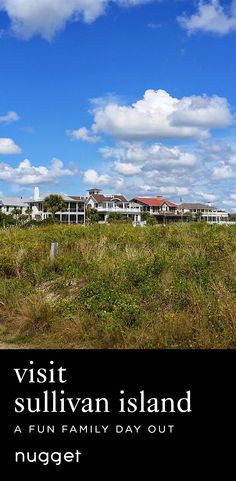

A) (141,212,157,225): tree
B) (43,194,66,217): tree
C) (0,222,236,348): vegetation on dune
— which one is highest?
(43,194,66,217): tree

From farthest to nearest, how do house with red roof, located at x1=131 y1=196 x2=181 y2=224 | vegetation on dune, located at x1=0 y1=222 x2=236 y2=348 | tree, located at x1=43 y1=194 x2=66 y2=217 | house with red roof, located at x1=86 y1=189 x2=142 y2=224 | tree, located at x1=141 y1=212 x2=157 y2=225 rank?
house with red roof, located at x1=131 y1=196 x2=181 y2=224 < house with red roof, located at x1=86 y1=189 x2=142 y2=224 < tree, located at x1=43 y1=194 x2=66 y2=217 < tree, located at x1=141 y1=212 x2=157 y2=225 < vegetation on dune, located at x1=0 y1=222 x2=236 y2=348

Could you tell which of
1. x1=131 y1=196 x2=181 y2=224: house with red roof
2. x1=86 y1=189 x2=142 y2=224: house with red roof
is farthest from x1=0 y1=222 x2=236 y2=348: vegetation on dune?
x1=131 y1=196 x2=181 y2=224: house with red roof

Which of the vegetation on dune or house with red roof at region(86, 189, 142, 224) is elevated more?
house with red roof at region(86, 189, 142, 224)

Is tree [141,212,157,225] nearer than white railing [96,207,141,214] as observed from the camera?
Yes

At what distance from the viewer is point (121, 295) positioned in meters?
8.24

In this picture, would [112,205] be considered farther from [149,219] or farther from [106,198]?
[149,219]

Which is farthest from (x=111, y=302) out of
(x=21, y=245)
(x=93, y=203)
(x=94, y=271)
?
(x=93, y=203)

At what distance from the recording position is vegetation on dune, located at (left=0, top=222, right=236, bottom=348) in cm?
658

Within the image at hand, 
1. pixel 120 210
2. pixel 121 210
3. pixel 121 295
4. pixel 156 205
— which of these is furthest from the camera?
pixel 156 205

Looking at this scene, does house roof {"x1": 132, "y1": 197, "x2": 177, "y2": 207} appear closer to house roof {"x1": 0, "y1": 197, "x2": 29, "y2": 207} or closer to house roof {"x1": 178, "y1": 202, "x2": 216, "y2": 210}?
house roof {"x1": 178, "y1": 202, "x2": 216, "y2": 210}

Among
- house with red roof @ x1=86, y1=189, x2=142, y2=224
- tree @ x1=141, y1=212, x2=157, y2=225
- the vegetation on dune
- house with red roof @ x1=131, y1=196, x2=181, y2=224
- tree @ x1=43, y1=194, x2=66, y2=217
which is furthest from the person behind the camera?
house with red roof @ x1=131, y1=196, x2=181, y2=224

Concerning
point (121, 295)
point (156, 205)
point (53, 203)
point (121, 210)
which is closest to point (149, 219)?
point (121, 295)

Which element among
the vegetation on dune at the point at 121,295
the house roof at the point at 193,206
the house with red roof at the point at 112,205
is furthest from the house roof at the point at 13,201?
the vegetation on dune at the point at 121,295

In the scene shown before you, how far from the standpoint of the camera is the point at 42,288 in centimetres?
998
